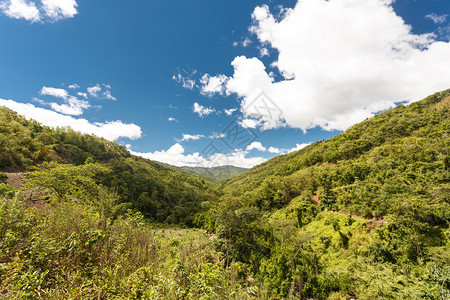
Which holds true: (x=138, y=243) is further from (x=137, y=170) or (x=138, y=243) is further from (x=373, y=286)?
(x=137, y=170)

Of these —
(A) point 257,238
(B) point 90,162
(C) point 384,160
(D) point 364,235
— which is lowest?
(A) point 257,238

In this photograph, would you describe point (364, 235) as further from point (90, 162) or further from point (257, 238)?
point (90, 162)

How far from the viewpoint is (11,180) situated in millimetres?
20172

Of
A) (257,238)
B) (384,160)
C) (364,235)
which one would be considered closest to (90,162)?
(257,238)

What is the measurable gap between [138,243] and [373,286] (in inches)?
734

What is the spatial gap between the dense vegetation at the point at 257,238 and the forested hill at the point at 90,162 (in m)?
0.82

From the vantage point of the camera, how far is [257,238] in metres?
20.0

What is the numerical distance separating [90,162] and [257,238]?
34339 millimetres

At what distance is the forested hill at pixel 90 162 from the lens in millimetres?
31119

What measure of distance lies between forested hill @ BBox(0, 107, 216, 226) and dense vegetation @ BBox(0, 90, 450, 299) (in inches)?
32.2

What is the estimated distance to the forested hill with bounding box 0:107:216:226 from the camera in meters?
31.1

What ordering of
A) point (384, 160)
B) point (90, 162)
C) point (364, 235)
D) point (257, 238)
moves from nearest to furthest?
1. point (364, 235)
2. point (257, 238)
3. point (384, 160)
4. point (90, 162)

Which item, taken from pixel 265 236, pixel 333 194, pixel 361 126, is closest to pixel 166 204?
pixel 265 236

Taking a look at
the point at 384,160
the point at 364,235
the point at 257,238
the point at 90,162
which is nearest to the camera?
the point at 364,235
